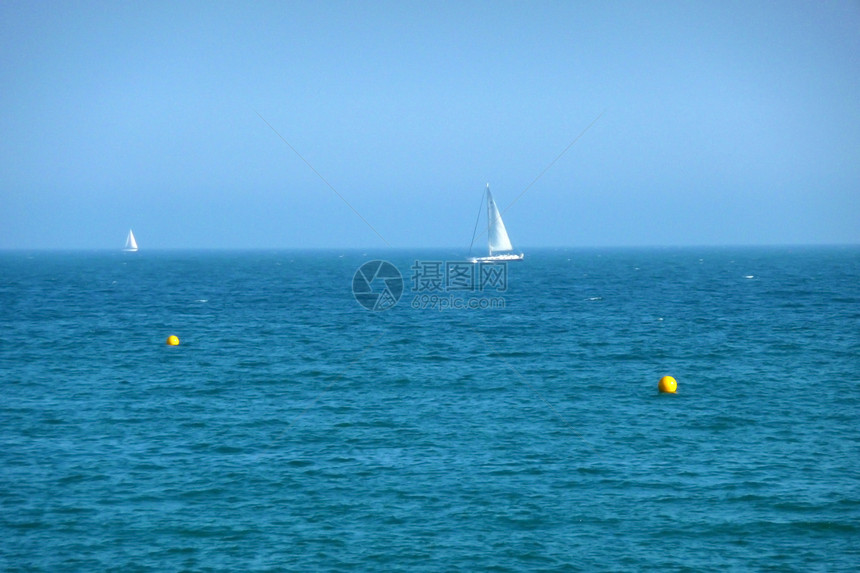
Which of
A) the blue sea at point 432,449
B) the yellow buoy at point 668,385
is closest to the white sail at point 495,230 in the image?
the blue sea at point 432,449

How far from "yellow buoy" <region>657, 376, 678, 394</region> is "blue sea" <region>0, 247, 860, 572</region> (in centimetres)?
45

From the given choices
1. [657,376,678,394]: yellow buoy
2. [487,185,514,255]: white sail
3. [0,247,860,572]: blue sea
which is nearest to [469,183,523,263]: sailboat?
[487,185,514,255]: white sail

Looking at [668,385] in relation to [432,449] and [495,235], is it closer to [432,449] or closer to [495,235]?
[432,449]

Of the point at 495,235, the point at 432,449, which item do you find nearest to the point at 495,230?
the point at 495,235

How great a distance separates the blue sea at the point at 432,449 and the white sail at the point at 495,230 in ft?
257

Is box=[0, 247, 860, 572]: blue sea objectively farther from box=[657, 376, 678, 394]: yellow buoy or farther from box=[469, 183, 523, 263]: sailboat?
box=[469, 183, 523, 263]: sailboat

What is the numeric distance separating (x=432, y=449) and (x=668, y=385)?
61.5 feet

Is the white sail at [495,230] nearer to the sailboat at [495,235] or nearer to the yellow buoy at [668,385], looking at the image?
the sailboat at [495,235]

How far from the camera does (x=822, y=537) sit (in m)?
26.4

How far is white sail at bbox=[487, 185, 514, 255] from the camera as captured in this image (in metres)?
153

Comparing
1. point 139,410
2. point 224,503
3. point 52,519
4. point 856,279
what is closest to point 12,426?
point 139,410

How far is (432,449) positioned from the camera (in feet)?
118

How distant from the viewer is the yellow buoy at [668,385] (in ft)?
156

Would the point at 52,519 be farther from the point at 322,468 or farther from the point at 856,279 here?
the point at 856,279
